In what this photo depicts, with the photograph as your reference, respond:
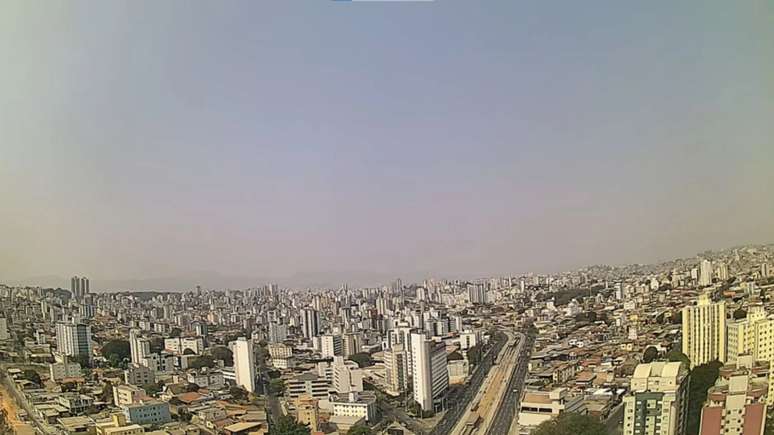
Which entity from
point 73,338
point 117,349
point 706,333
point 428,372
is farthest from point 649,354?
point 73,338

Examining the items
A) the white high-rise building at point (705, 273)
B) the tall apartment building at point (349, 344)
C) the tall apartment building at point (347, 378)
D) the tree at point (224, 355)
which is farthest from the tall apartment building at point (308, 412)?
the white high-rise building at point (705, 273)

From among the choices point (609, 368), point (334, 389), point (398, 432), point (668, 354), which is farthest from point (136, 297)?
point (668, 354)

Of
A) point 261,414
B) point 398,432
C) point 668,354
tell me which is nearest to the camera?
point 668,354

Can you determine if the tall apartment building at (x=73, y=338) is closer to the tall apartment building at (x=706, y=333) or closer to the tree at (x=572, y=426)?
the tree at (x=572, y=426)

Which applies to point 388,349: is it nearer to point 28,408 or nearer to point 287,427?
point 287,427

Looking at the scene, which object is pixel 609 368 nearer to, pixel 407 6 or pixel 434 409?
pixel 434 409

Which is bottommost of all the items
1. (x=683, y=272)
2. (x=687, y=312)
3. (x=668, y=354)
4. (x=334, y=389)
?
(x=334, y=389)

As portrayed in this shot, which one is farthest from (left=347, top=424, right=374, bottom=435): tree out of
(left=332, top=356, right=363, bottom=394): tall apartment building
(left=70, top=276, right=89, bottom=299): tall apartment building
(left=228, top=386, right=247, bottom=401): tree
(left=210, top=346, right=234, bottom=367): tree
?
(left=70, top=276, right=89, bottom=299): tall apartment building

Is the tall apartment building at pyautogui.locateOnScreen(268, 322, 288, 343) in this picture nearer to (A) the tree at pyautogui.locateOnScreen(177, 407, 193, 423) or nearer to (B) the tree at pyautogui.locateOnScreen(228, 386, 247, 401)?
(B) the tree at pyautogui.locateOnScreen(228, 386, 247, 401)
